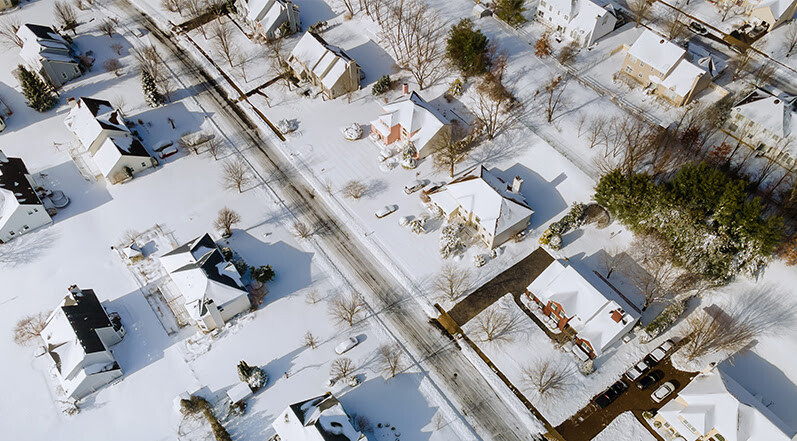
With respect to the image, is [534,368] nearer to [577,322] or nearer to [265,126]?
[577,322]

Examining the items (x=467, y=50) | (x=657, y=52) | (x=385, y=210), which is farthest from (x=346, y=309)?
Result: (x=657, y=52)

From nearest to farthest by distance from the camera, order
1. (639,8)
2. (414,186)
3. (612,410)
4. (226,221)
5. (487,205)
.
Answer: (612,410), (487,205), (226,221), (414,186), (639,8)

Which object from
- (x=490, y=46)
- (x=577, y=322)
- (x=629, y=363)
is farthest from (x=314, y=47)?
(x=629, y=363)

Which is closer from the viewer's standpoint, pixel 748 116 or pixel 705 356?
pixel 705 356

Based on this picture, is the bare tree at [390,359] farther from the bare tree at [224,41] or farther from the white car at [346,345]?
the bare tree at [224,41]

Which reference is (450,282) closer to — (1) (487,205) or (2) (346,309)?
(1) (487,205)

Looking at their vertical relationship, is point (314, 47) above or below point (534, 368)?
above

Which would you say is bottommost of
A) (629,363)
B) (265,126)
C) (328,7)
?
(629,363)
